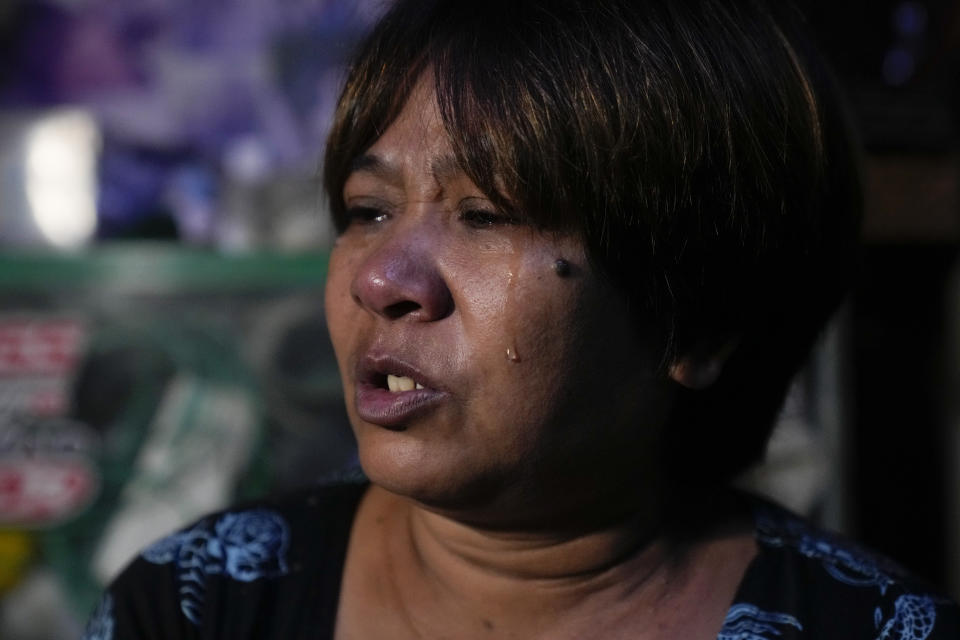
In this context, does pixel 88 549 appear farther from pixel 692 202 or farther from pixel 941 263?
pixel 941 263

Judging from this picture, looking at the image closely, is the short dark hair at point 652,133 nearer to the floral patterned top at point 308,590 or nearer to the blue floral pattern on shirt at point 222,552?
the floral patterned top at point 308,590

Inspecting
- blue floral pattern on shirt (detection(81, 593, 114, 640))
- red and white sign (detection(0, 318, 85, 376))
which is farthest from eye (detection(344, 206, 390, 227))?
red and white sign (detection(0, 318, 85, 376))

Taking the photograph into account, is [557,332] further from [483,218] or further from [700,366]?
[700,366]

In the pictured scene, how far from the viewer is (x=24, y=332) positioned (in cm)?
253

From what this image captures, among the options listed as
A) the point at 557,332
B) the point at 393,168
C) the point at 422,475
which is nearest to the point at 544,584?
the point at 422,475

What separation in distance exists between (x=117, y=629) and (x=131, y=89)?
6.05 feet

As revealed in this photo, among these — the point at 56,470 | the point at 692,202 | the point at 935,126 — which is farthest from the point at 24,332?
the point at 935,126

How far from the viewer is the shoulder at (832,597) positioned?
1.36 m

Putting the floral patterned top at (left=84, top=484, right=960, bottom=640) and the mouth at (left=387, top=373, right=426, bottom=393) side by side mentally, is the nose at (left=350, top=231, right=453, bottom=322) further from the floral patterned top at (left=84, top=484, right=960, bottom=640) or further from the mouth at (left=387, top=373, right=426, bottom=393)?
the floral patterned top at (left=84, top=484, right=960, bottom=640)

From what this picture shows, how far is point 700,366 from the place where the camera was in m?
1.46

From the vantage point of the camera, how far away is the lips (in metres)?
1.23

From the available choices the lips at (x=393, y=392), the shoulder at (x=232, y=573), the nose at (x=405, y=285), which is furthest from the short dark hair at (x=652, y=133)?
the shoulder at (x=232, y=573)

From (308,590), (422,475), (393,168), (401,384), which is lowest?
(308,590)

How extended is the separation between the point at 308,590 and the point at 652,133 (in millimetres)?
873
